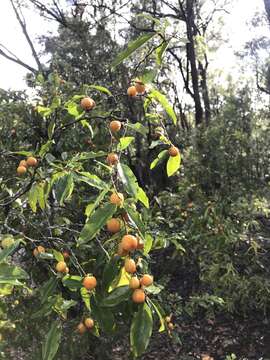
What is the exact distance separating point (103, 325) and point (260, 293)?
12.7ft

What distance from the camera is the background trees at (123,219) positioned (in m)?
1.60

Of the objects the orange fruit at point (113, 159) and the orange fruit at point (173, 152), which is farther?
the orange fruit at point (173, 152)

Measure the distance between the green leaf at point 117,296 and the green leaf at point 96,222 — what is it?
0.75ft

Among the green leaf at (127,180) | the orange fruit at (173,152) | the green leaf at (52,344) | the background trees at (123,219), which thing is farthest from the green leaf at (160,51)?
the green leaf at (52,344)

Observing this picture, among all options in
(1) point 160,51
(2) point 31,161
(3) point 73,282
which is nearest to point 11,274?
(3) point 73,282

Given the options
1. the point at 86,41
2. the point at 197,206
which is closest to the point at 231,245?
the point at 197,206

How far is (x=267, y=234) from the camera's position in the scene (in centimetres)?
548

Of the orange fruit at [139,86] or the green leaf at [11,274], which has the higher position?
the orange fruit at [139,86]

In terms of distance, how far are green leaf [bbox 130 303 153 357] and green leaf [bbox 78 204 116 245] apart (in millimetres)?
276

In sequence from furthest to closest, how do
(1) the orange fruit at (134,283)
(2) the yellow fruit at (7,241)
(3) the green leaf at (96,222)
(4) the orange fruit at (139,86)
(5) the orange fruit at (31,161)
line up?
(5) the orange fruit at (31,161)
(2) the yellow fruit at (7,241)
(4) the orange fruit at (139,86)
(1) the orange fruit at (134,283)
(3) the green leaf at (96,222)

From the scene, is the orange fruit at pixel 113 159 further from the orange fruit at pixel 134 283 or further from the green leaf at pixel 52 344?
the green leaf at pixel 52 344

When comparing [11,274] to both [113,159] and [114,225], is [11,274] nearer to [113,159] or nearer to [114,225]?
[114,225]

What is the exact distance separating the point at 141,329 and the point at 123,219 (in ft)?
1.13

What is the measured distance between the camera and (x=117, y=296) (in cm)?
140
